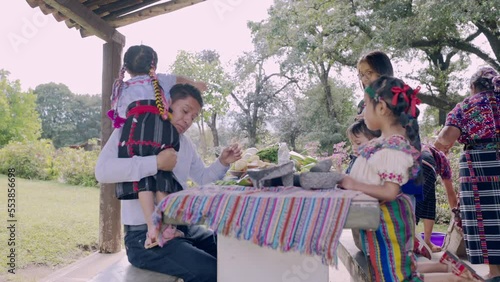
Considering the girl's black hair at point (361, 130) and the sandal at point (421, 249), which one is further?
the sandal at point (421, 249)

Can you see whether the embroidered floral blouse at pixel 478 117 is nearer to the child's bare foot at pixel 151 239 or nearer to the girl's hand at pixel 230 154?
the girl's hand at pixel 230 154

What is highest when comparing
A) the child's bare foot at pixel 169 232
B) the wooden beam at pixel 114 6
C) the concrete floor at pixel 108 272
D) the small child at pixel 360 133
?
the wooden beam at pixel 114 6

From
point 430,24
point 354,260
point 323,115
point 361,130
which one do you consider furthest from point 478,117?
point 323,115

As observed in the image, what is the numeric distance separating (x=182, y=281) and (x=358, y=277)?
96 centimetres

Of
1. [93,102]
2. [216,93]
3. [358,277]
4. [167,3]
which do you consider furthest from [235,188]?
[93,102]

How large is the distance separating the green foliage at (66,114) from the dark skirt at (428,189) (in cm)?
3389

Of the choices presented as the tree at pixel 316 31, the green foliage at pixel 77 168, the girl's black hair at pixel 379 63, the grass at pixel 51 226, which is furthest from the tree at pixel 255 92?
the girl's black hair at pixel 379 63

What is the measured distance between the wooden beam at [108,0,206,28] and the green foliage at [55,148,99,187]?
8.52 meters

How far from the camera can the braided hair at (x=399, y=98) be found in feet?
6.10

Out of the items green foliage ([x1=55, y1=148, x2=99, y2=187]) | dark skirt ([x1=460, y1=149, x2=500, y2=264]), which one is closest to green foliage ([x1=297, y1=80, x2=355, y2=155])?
green foliage ([x1=55, y1=148, x2=99, y2=187])

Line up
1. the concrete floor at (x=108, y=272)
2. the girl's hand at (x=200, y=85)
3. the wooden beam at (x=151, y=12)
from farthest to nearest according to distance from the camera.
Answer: the wooden beam at (x=151, y=12) → the girl's hand at (x=200, y=85) → the concrete floor at (x=108, y=272)

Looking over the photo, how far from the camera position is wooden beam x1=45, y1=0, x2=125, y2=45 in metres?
3.56

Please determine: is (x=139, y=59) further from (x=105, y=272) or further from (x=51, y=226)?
(x=51, y=226)

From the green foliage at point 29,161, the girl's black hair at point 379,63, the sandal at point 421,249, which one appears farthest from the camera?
the green foliage at point 29,161
